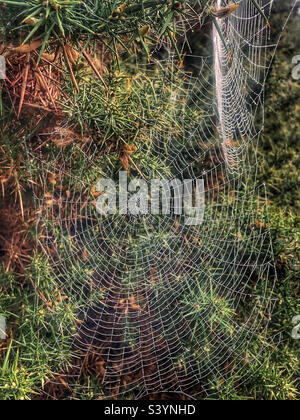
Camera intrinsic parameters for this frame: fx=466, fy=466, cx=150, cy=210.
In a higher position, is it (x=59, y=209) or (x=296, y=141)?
(x=296, y=141)

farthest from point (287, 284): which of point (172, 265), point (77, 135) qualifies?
point (77, 135)

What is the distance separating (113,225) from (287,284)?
0.32 metres

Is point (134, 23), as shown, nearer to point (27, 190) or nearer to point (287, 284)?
point (27, 190)

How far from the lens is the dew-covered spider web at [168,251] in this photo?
0.70 meters

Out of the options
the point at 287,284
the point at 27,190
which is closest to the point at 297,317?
the point at 287,284

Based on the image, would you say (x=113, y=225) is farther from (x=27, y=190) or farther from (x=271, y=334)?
(x=271, y=334)

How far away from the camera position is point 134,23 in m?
0.51

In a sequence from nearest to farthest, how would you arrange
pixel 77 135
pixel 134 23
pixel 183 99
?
pixel 134 23
pixel 77 135
pixel 183 99

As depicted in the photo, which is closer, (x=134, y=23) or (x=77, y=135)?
(x=134, y=23)

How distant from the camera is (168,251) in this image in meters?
0.88

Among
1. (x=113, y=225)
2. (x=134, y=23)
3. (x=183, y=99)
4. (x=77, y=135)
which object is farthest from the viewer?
(x=113, y=225)

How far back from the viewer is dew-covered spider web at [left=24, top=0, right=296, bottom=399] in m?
0.70
